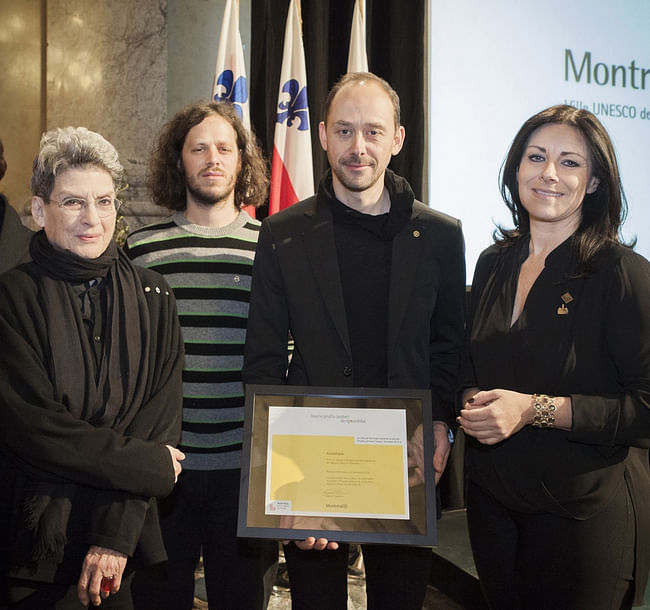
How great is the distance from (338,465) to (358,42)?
332cm

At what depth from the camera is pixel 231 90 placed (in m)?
4.21

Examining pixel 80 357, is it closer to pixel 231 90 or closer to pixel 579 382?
pixel 579 382

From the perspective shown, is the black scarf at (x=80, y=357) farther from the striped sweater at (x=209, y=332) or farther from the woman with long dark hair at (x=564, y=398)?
the woman with long dark hair at (x=564, y=398)

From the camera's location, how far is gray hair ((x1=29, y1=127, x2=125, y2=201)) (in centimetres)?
183

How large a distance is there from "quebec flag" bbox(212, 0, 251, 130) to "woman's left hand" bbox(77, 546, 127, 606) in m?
3.04

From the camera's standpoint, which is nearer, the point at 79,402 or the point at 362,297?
the point at 79,402

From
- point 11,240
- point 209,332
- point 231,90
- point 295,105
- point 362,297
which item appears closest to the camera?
point 11,240

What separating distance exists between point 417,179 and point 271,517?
3.23 meters

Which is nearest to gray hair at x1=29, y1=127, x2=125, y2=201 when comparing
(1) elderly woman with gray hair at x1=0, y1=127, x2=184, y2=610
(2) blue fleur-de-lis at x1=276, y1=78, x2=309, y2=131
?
(1) elderly woman with gray hair at x1=0, y1=127, x2=184, y2=610

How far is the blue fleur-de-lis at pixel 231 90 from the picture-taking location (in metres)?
4.18

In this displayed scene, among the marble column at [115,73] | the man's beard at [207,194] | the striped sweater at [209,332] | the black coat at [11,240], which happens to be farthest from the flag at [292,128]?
the black coat at [11,240]

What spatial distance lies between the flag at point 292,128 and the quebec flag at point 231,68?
10.3 inches

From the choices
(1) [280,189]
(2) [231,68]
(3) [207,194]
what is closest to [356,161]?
(3) [207,194]

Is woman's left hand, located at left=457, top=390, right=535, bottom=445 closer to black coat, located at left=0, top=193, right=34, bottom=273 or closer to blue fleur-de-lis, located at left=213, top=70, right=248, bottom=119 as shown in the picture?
black coat, located at left=0, top=193, right=34, bottom=273
